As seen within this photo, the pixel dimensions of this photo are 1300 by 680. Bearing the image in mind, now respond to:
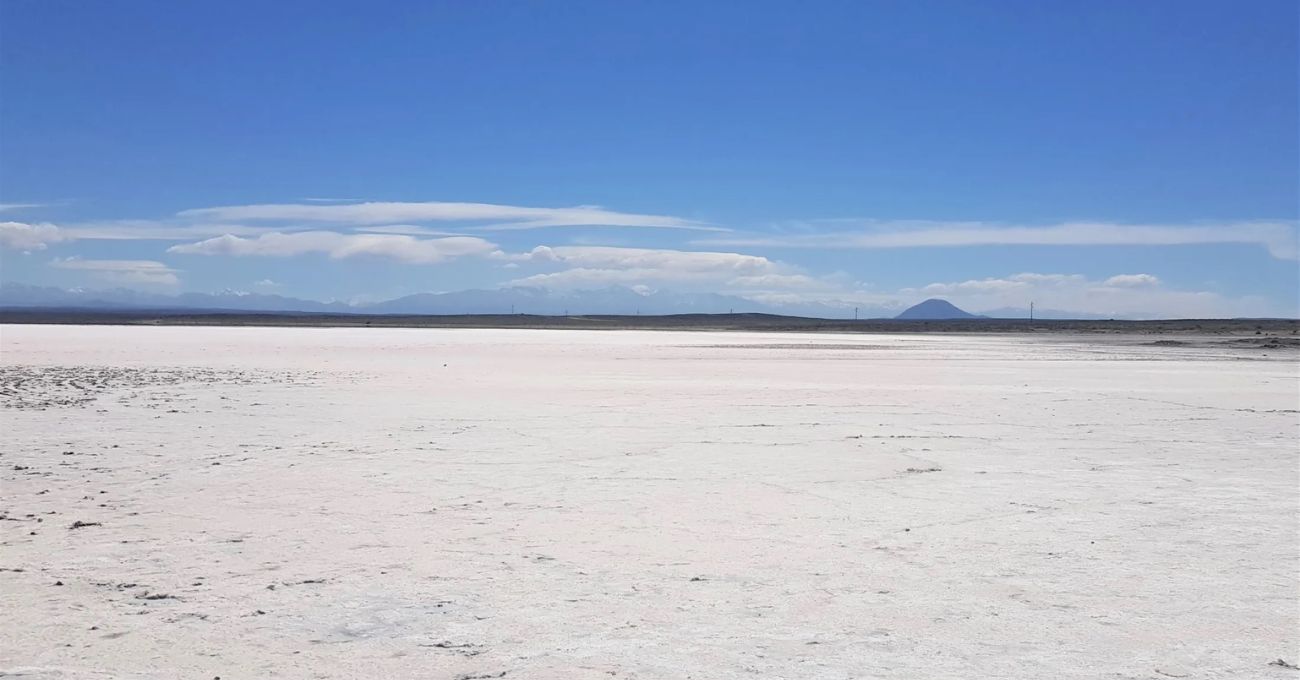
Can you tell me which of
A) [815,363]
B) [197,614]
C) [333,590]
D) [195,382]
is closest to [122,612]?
[197,614]

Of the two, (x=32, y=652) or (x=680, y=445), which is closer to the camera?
(x=32, y=652)

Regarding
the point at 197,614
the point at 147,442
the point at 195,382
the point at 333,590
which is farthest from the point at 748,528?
the point at 195,382

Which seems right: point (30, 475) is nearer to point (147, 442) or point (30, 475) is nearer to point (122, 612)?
point (147, 442)

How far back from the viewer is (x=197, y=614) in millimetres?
5223

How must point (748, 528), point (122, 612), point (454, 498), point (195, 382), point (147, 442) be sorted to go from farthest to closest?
point (195, 382)
point (147, 442)
point (454, 498)
point (748, 528)
point (122, 612)

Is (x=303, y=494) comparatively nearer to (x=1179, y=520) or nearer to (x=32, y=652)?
(x=32, y=652)

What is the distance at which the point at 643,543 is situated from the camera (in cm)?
686

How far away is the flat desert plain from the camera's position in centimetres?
476

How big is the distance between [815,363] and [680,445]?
20.4 meters

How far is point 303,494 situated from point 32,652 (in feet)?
12.6

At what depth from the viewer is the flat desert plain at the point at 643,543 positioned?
4.76 metres

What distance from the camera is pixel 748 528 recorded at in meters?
7.42

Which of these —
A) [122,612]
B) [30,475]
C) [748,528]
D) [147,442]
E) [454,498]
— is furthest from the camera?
[147,442]

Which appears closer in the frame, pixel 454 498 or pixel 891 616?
pixel 891 616
